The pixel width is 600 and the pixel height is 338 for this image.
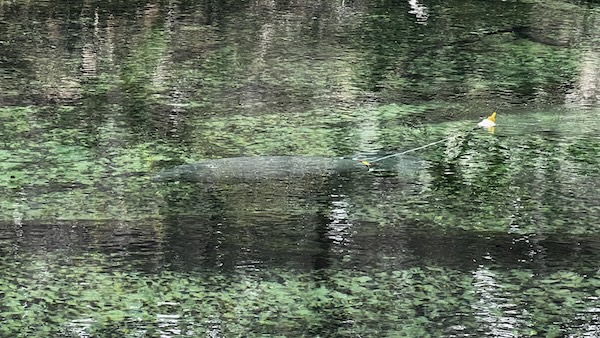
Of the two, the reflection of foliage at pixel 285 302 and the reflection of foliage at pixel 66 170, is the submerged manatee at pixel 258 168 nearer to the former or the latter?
the reflection of foliage at pixel 66 170

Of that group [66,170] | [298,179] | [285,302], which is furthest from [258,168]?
[285,302]

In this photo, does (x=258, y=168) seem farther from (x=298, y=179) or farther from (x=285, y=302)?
(x=285, y=302)

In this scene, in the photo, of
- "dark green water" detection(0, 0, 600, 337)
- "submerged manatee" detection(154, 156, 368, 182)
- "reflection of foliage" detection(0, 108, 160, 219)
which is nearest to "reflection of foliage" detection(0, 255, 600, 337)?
"dark green water" detection(0, 0, 600, 337)

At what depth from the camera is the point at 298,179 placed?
2314 mm

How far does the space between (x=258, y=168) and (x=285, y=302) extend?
2.31 feet

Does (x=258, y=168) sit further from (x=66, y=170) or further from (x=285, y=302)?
(x=285, y=302)

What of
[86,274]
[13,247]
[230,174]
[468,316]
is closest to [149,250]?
[86,274]

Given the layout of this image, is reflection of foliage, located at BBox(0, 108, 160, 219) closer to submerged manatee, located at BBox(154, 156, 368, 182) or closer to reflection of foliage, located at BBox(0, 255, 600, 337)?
submerged manatee, located at BBox(154, 156, 368, 182)

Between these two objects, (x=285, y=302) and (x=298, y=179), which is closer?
(x=285, y=302)

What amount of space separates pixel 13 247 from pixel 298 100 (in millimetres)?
1206

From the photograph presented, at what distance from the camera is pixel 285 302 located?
5.63 feet

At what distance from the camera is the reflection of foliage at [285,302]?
5.31ft

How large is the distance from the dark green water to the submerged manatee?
0.11ft

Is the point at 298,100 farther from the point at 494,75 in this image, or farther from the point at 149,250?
the point at 149,250
